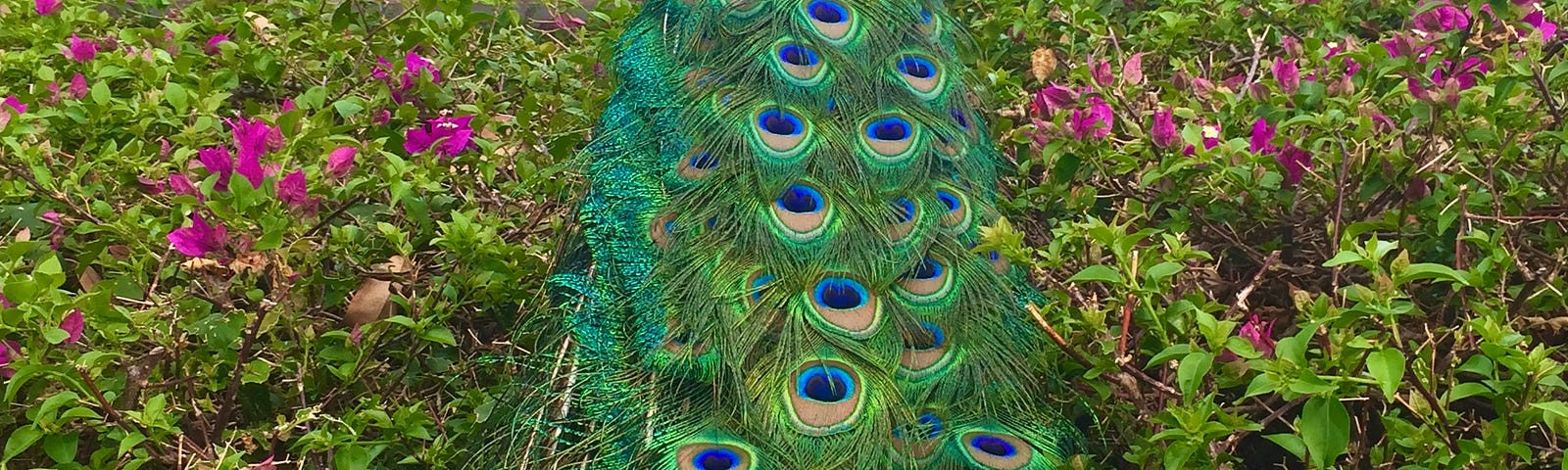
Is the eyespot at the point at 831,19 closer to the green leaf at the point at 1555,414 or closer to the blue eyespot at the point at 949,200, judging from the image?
the blue eyespot at the point at 949,200

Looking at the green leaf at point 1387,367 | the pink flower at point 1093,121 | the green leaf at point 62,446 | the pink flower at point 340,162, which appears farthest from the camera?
the pink flower at point 1093,121

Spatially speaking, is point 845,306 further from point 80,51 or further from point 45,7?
point 45,7

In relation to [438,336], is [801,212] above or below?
above

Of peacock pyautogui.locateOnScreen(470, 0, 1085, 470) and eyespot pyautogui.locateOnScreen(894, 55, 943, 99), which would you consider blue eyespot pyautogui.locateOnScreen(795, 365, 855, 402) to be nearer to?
peacock pyautogui.locateOnScreen(470, 0, 1085, 470)

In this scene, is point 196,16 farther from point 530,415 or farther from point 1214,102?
point 1214,102

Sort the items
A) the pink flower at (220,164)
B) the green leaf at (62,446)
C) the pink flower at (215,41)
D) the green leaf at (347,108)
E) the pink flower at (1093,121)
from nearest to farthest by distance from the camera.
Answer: the green leaf at (62,446) → the pink flower at (220,164) → the pink flower at (1093,121) → the green leaf at (347,108) → the pink flower at (215,41)

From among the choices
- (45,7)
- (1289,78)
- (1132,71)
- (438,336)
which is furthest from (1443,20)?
(45,7)

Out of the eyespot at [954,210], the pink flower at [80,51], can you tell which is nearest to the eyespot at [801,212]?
the eyespot at [954,210]
